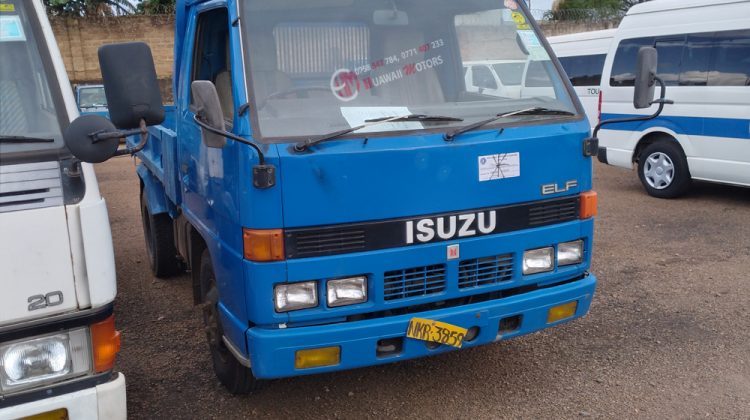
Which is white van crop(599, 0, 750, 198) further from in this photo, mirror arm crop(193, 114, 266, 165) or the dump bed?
mirror arm crop(193, 114, 266, 165)

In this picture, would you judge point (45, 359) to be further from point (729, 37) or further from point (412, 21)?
point (729, 37)

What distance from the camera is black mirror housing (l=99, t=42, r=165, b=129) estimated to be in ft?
8.68

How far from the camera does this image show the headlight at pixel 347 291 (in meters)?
3.22

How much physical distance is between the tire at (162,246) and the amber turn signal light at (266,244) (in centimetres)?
306

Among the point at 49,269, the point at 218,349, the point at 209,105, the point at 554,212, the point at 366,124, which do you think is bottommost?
the point at 218,349

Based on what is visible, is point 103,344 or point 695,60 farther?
point 695,60

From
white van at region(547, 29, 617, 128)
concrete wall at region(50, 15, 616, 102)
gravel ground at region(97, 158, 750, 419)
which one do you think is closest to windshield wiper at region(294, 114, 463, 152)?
gravel ground at region(97, 158, 750, 419)

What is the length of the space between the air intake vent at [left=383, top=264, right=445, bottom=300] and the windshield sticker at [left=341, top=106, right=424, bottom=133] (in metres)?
0.69

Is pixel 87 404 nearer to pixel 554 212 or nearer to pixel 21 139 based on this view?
pixel 21 139

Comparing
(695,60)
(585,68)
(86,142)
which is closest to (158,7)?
(585,68)

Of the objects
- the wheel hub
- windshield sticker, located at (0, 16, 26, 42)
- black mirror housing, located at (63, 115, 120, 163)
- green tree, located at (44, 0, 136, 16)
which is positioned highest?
green tree, located at (44, 0, 136, 16)

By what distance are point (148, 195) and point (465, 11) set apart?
345 cm

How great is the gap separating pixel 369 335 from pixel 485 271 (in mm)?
710

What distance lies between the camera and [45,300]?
2455 mm
